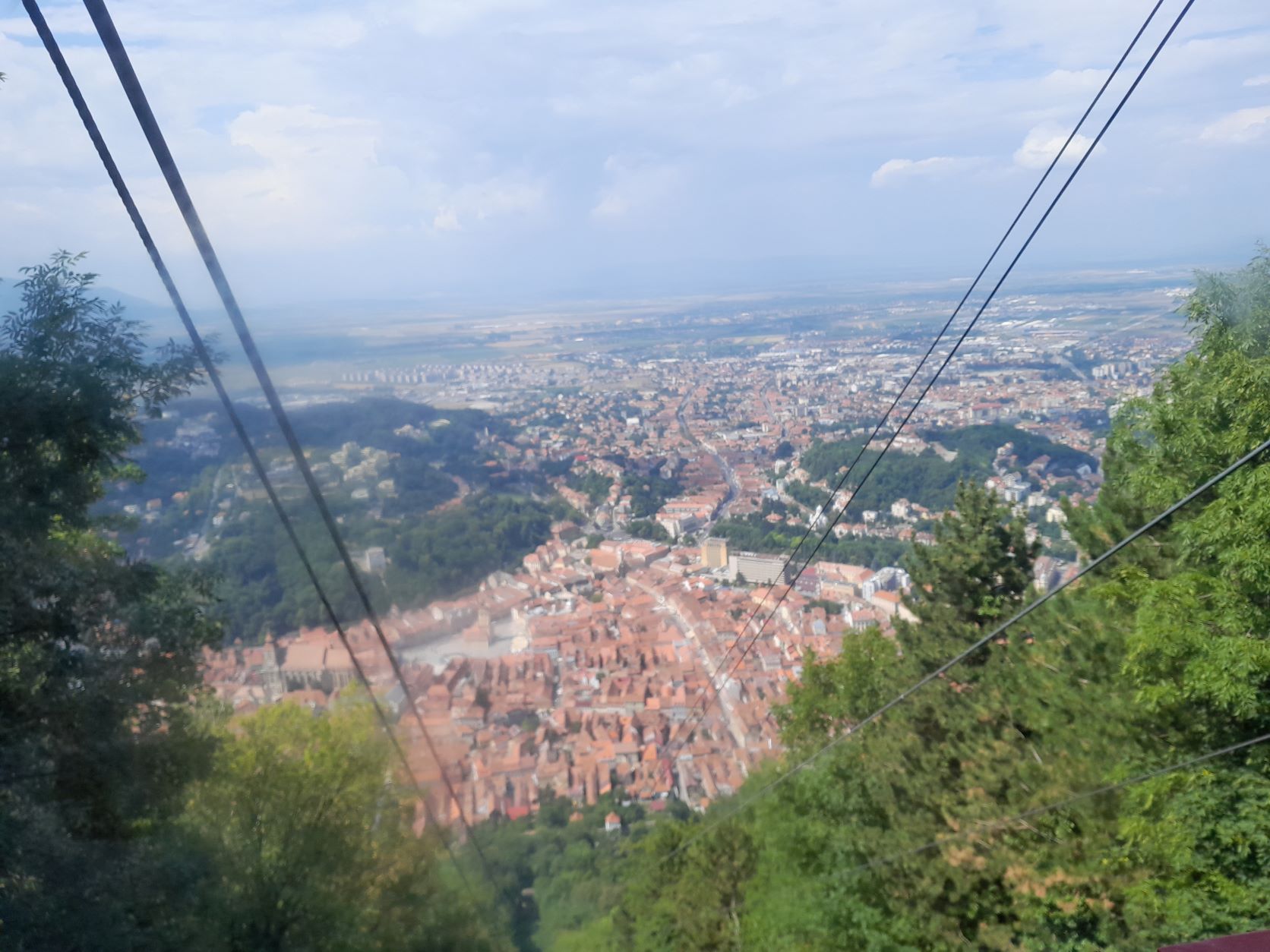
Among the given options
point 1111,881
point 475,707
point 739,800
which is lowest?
point 739,800

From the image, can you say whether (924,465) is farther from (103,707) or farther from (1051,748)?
(103,707)

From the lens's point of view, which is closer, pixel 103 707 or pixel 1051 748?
pixel 103 707

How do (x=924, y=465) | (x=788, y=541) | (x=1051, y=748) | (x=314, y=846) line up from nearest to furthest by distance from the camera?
(x=314, y=846) < (x=1051, y=748) < (x=788, y=541) < (x=924, y=465)

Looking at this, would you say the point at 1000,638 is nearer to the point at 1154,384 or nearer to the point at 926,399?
the point at 1154,384

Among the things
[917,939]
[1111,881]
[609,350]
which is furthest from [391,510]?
[609,350]

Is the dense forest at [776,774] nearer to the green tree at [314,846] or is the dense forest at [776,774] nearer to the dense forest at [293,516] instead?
the green tree at [314,846]

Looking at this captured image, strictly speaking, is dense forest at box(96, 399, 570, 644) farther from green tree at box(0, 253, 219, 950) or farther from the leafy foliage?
the leafy foliage

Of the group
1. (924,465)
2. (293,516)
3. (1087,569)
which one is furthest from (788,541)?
(1087,569)

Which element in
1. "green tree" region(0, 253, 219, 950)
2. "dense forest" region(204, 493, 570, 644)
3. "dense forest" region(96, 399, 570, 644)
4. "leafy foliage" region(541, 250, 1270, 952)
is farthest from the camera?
"leafy foliage" region(541, 250, 1270, 952)

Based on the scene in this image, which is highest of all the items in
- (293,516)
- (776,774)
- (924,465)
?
(293,516)

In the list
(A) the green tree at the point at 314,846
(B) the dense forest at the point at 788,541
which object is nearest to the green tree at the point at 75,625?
(A) the green tree at the point at 314,846

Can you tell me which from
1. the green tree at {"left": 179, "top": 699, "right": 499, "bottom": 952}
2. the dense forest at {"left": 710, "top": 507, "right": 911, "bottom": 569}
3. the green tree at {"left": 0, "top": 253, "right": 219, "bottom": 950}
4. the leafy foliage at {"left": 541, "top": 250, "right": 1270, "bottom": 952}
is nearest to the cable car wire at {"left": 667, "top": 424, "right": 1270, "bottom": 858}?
the leafy foliage at {"left": 541, "top": 250, "right": 1270, "bottom": 952}
